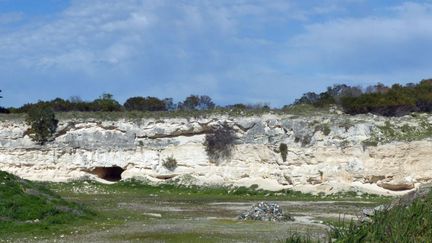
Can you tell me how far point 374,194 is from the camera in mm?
51844

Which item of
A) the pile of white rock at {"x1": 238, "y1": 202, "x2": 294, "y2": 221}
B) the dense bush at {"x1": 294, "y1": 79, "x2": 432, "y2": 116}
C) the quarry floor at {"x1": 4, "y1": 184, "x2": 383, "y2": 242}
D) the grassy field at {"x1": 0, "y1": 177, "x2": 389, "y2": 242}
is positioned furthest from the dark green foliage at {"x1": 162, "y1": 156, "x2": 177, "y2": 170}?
the pile of white rock at {"x1": 238, "y1": 202, "x2": 294, "y2": 221}

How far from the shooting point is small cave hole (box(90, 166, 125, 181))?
214ft

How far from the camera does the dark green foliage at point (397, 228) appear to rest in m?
10.1

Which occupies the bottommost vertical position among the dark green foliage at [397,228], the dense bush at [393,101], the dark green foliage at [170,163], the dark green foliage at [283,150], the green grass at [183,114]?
the dark green foliage at [397,228]

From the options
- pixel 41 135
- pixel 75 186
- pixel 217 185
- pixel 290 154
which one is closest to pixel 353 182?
pixel 290 154

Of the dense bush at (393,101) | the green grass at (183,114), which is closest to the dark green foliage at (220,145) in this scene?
the green grass at (183,114)

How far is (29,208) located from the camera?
28203 millimetres

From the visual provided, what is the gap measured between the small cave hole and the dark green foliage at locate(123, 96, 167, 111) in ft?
57.4

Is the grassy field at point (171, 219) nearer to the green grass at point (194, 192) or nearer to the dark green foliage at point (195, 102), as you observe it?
the green grass at point (194, 192)

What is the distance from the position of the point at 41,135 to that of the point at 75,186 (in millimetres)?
10904

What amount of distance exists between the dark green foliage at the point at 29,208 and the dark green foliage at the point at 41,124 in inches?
1359

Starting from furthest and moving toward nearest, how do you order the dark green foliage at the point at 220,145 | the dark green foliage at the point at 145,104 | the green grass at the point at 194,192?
the dark green foliage at the point at 145,104
the dark green foliage at the point at 220,145
the green grass at the point at 194,192

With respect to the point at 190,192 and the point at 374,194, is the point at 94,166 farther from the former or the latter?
the point at 374,194

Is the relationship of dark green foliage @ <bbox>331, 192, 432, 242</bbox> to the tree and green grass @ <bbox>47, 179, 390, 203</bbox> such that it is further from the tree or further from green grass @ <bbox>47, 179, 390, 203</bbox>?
the tree
